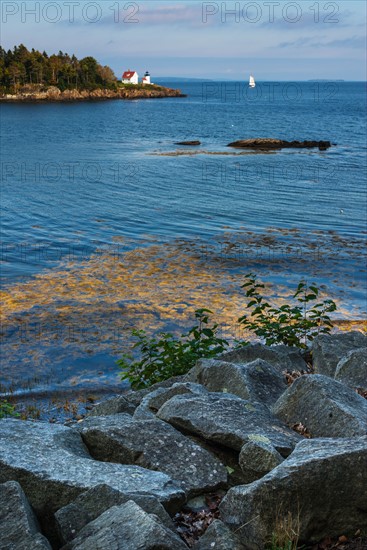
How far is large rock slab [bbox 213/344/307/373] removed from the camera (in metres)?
11.4

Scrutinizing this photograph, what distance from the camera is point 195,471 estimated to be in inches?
279

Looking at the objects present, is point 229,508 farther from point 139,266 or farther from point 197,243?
point 197,243

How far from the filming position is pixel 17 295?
69.2 feet

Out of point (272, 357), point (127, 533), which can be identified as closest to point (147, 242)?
point (272, 357)

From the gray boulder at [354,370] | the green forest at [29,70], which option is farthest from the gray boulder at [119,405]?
the green forest at [29,70]

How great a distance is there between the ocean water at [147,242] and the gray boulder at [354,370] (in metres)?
6.74

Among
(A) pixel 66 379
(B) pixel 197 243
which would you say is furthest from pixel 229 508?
(B) pixel 197 243

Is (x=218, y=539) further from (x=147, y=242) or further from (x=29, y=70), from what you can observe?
(x=29, y=70)

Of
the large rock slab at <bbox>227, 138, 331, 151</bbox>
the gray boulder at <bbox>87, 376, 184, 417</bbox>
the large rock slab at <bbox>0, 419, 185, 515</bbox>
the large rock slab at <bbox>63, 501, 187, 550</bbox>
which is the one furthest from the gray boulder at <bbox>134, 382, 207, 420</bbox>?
the large rock slab at <bbox>227, 138, 331, 151</bbox>

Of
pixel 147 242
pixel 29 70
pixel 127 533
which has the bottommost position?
pixel 147 242

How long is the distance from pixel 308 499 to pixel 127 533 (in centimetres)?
160

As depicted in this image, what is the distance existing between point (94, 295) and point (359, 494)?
15.9 m

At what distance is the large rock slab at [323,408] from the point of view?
23.9 ft

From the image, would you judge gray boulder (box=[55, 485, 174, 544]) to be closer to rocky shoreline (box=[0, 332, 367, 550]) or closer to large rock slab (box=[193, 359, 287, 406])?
rocky shoreline (box=[0, 332, 367, 550])
